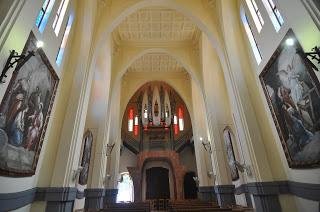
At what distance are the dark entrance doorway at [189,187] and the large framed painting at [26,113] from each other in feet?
49.8

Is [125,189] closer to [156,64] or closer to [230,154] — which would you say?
[156,64]

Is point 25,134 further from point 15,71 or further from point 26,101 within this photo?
point 15,71

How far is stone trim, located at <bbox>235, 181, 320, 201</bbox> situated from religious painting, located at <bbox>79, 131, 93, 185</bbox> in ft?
20.1

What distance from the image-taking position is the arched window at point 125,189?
56.2 ft

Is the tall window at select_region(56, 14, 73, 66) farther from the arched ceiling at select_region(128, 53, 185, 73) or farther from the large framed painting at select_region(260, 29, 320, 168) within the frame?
the arched ceiling at select_region(128, 53, 185, 73)

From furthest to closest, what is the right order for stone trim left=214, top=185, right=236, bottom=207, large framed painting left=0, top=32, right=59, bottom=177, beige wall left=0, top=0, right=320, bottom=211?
stone trim left=214, top=185, right=236, bottom=207 < beige wall left=0, top=0, right=320, bottom=211 < large framed painting left=0, top=32, right=59, bottom=177

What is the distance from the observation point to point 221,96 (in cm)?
1063

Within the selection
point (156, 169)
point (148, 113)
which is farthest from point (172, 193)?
point (148, 113)

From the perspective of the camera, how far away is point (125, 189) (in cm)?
1739

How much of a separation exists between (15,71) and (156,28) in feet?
29.6

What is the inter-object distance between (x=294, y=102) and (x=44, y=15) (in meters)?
6.66

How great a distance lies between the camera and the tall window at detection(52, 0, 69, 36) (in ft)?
19.7

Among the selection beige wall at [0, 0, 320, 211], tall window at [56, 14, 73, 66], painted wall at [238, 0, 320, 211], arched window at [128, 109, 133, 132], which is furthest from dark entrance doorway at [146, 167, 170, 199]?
tall window at [56, 14, 73, 66]

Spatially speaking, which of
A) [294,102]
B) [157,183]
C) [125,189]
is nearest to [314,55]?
[294,102]
